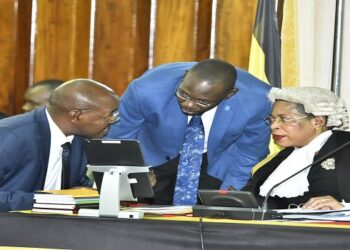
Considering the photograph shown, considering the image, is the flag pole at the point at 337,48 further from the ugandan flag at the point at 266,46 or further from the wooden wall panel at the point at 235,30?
the wooden wall panel at the point at 235,30

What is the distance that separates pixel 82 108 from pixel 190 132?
2.40 feet

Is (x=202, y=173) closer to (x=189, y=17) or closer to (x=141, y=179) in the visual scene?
(x=141, y=179)

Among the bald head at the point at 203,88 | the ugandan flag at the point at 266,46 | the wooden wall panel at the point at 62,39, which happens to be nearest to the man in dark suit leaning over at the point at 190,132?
the bald head at the point at 203,88

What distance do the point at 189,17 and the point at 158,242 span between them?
10.7 ft

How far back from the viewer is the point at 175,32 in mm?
5410

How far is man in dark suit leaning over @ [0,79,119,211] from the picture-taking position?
322 cm

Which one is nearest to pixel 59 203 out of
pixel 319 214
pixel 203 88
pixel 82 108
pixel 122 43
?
pixel 82 108

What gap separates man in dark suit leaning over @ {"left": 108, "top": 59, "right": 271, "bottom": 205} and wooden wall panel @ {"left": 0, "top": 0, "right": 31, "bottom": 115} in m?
1.77

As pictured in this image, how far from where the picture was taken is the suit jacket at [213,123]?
3848 mm

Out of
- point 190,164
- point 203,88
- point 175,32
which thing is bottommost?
point 190,164

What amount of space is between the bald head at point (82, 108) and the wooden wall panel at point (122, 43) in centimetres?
201

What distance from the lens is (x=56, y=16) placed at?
5.54 meters

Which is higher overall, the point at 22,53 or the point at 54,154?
the point at 22,53

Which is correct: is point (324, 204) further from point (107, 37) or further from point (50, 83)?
point (107, 37)
